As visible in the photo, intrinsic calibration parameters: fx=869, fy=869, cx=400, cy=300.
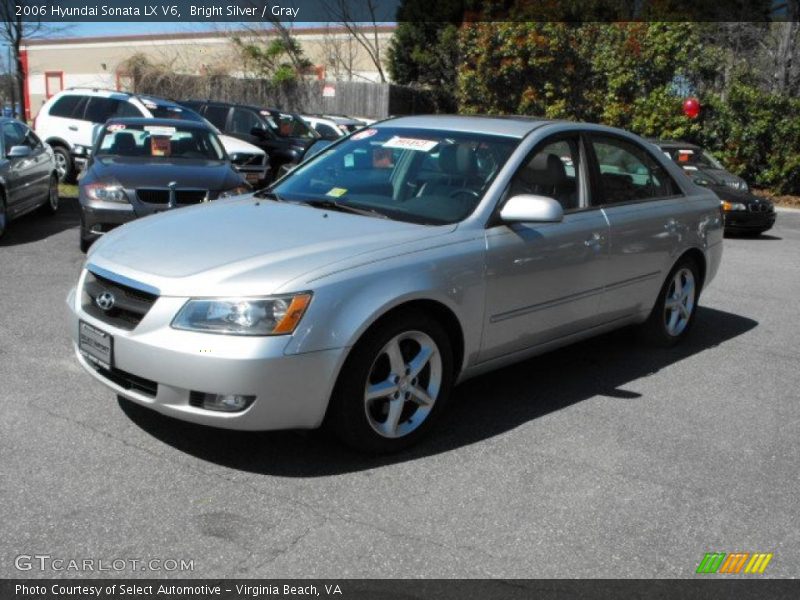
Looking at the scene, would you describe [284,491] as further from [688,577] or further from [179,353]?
[688,577]

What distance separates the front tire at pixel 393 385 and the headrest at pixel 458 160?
1.04m

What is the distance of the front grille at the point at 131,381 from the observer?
3.86 meters

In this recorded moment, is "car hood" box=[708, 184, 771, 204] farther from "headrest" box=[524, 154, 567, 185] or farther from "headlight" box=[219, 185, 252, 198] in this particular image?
"headrest" box=[524, 154, 567, 185]

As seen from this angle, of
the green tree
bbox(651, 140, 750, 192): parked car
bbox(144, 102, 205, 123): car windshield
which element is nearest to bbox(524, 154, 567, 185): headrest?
bbox(651, 140, 750, 192): parked car

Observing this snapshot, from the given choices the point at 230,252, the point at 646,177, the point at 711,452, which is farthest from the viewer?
the point at 646,177

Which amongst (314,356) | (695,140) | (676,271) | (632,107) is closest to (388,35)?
(632,107)

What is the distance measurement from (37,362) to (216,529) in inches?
98.3

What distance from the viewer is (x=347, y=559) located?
10.7 ft

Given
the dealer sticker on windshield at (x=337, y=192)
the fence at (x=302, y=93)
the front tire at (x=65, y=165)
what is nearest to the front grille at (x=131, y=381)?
the dealer sticker on windshield at (x=337, y=192)

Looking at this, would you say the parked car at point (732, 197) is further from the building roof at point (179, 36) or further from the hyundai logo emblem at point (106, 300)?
the building roof at point (179, 36)

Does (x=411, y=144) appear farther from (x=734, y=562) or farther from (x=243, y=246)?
(x=734, y=562)

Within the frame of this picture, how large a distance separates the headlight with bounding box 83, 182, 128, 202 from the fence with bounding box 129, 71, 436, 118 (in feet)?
68.7

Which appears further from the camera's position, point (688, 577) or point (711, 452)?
point (711, 452)

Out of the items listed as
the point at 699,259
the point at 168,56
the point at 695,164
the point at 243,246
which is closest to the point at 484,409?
the point at 243,246
